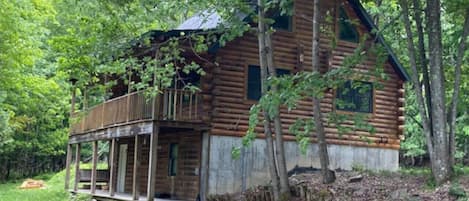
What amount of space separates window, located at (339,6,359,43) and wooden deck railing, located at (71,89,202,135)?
231 inches

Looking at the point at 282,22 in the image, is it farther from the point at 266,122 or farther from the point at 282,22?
the point at 266,122

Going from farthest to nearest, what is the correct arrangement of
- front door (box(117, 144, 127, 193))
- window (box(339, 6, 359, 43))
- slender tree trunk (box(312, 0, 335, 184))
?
front door (box(117, 144, 127, 193))
window (box(339, 6, 359, 43))
slender tree trunk (box(312, 0, 335, 184))

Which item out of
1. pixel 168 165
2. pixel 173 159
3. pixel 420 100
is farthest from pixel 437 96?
pixel 168 165

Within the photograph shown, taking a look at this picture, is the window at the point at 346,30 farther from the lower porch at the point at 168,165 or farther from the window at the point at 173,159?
the window at the point at 173,159

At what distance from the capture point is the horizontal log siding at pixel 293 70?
54.4 ft

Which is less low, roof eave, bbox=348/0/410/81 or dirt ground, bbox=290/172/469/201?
roof eave, bbox=348/0/410/81

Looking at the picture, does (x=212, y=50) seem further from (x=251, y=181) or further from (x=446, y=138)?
(x=446, y=138)

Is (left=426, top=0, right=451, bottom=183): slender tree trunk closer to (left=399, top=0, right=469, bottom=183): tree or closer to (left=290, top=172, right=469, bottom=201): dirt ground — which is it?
(left=399, top=0, right=469, bottom=183): tree

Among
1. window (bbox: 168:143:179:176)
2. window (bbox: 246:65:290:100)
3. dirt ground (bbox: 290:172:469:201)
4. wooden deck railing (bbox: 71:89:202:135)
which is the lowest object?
dirt ground (bbox: 290:172:469:201)

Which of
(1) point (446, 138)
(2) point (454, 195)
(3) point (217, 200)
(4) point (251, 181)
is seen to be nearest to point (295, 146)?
(4) point (251, 181)

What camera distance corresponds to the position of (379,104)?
1930 centimetres

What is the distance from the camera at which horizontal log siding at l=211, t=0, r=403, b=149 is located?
16594 mm

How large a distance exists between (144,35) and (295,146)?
6.27 meters

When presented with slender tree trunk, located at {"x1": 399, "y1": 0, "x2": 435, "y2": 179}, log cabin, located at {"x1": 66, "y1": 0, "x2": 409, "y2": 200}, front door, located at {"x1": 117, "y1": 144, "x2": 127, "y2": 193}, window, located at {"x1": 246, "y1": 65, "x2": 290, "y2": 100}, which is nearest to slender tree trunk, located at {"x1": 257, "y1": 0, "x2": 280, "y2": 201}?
log cabin, located at {"x1": 66, "y1": 0, "x2": 409, "y2": 200}
